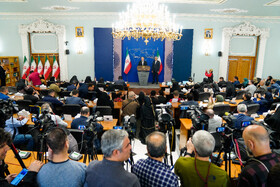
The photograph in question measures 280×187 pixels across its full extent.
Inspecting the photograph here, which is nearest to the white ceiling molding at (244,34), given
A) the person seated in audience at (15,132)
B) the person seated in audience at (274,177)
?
the person seated in audience at (15,132)

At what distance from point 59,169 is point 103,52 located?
35.0 ft

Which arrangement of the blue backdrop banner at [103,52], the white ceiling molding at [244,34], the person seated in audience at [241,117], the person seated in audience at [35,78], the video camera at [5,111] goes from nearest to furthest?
the video camera at [5,111] → the person seated in audience at [241,117] → the person seated in audience at [35,78] → the white ceiling molding at [244,34] → the blue backdrop banner at [103,52]

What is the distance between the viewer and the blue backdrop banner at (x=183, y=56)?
38.0ft

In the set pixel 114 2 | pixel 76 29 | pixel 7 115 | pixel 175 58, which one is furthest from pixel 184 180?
pixel 76 29

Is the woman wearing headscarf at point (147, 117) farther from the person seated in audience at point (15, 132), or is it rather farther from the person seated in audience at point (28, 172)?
the person seated in audience at point (28, 172)

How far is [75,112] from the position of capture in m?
5.37

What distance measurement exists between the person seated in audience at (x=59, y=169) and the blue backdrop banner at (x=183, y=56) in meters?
10.7

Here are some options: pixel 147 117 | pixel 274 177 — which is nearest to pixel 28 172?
pixel 274 177

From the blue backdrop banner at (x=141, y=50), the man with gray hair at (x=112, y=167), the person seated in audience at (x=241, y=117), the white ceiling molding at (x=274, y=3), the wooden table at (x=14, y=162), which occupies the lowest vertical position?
the wooden table at (x=14, y=162)

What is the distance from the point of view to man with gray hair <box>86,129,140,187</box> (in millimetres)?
1570

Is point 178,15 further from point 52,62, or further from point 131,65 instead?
point 52,62

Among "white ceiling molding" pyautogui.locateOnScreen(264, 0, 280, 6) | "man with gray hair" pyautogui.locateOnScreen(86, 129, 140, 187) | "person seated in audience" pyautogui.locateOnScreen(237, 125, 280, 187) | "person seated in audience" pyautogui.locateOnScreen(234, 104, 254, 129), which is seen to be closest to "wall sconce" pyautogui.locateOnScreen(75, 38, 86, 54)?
"white ceiling molding" pyautogui.locateOnScreen(264, 0, 280, 6)

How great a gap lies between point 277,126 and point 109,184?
3413 mm

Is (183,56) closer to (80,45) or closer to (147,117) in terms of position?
(80,45)
